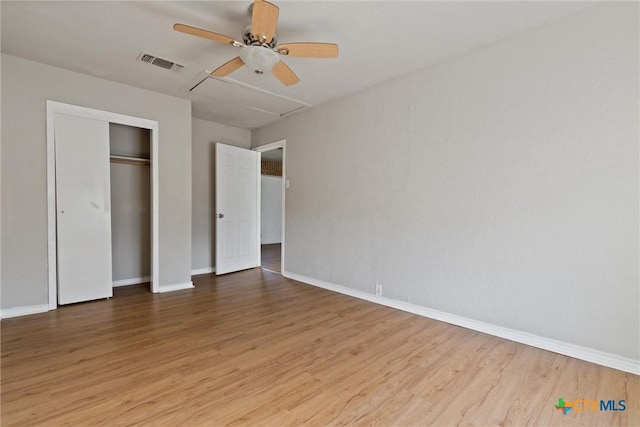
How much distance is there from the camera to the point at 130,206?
14.1 feet

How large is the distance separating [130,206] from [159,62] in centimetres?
226

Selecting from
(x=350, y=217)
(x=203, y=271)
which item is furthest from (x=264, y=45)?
(x=203, y=271)

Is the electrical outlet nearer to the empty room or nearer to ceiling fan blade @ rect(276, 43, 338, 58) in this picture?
the empty room

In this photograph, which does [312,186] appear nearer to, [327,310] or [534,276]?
[327,310]

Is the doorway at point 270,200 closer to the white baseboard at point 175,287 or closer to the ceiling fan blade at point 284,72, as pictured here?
the white baseboard at point 175,287

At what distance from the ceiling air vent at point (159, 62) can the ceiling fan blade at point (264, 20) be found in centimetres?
143

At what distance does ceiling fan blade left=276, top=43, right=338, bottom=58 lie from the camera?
219 centimetres

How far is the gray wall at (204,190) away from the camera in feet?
16.4

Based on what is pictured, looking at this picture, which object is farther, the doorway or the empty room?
the doorway

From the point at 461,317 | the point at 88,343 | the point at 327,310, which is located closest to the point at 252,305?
the point at 327,310

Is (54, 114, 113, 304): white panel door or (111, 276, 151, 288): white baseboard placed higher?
(54, 114, 113, 304): white panel door

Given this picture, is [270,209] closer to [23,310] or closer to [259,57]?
[23,310]

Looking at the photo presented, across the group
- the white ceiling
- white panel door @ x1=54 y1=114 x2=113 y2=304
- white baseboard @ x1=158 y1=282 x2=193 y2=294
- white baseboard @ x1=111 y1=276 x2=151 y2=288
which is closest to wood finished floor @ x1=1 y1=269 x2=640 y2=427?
white panel door @ x1=54 y1=114 x2=113 y2=304

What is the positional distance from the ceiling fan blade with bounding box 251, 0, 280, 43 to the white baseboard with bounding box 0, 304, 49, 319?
3567mm
